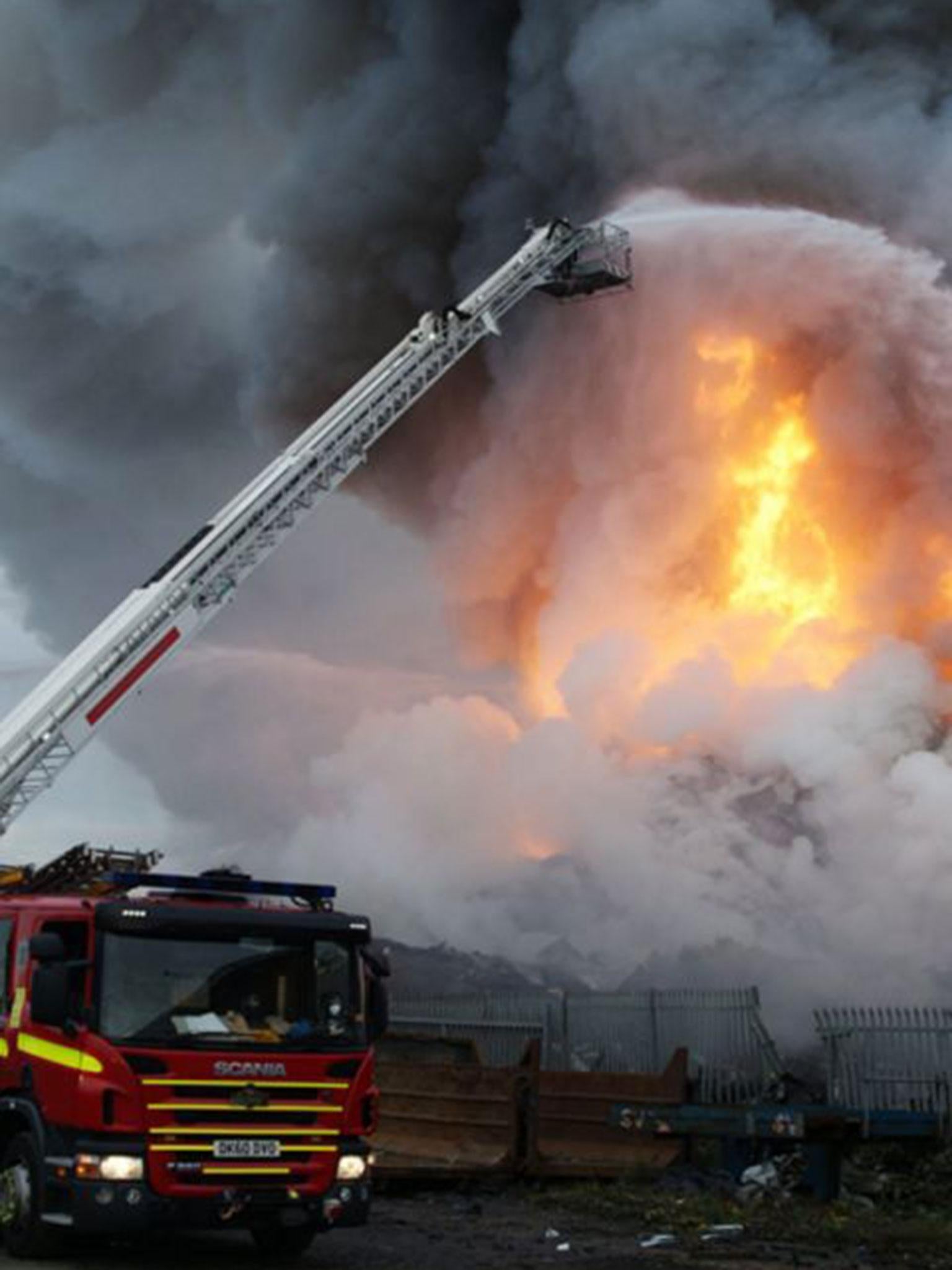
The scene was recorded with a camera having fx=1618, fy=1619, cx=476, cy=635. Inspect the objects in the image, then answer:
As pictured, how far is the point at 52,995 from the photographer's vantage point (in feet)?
36.6

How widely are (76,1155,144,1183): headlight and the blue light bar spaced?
2.00 metres

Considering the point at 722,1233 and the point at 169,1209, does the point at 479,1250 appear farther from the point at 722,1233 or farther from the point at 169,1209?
the point at 169,1209

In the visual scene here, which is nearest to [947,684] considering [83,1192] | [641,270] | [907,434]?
[907,434]

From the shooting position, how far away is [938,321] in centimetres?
2669

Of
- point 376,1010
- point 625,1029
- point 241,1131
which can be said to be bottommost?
point 241,1131

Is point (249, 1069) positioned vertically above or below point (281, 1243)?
above

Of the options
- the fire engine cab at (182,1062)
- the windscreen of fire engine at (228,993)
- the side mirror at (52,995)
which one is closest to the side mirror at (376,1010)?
the fire engine cab at (182,1062)

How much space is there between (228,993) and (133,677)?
554 inches

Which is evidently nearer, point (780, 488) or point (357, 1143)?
point (357, 1143)

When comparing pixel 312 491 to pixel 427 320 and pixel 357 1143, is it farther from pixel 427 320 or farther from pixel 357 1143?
pixel 357 1143

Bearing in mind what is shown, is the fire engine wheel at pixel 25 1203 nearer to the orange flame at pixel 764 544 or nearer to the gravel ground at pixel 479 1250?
the gravel ground at pixel 479 1250

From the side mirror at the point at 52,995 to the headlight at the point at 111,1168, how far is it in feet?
Answer: 3.08

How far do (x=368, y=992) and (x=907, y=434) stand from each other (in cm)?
1811

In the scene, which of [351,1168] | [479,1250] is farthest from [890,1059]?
[351,1168]
